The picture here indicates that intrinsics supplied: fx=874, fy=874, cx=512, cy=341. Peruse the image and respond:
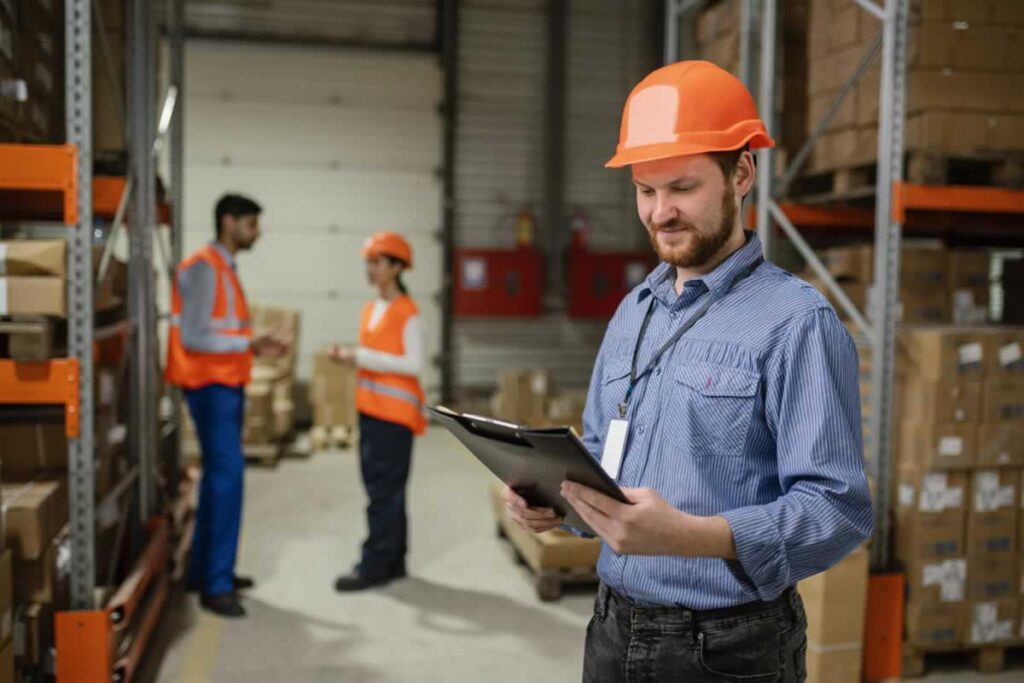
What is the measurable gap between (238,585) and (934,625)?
404 cm

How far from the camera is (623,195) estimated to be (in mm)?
11984

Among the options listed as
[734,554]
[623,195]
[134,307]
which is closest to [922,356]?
[734,554]

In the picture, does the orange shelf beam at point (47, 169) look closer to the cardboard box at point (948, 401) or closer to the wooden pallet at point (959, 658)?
the cardboard box at point (948, 401)

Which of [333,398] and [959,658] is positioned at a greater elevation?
[333,398]

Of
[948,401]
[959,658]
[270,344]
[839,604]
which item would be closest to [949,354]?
[948,401]

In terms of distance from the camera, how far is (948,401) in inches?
172

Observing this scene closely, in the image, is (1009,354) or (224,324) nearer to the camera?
(1009,354)

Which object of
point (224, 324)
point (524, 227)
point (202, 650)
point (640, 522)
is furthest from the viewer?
point (524, 227)

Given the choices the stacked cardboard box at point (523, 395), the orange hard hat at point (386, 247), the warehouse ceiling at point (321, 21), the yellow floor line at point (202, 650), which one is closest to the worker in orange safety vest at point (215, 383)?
the yellow floor line at point (202, 650)

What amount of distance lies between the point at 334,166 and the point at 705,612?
1005 cm

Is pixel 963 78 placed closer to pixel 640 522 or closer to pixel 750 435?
pixel 750 435

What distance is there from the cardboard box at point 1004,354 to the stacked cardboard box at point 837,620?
1160mm

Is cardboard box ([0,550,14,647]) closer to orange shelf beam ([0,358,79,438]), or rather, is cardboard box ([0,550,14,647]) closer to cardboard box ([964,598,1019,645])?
orange shelf beam ([0,358,79,438])

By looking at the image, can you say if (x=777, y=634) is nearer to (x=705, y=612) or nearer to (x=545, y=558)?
(x=705, y=612)
